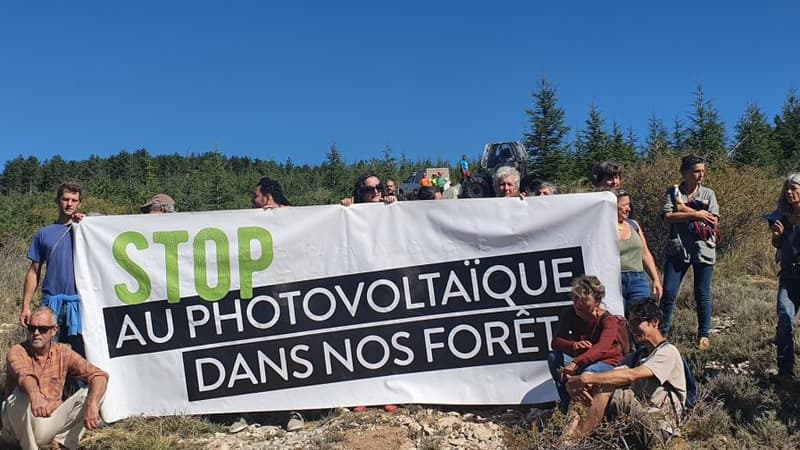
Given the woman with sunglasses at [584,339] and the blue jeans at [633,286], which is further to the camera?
the blue jeans at [633,286]

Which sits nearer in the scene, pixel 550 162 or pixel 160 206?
pixel 160 206

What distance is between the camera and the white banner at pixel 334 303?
4227 mm

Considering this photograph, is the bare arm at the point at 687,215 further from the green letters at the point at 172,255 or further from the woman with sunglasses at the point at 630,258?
the green letters at the point at 172,255

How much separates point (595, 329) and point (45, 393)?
11.8ft

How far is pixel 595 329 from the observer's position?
3.68 meters

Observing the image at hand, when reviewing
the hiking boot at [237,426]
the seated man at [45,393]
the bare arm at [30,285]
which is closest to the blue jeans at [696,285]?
the hiking boot at [237,426]

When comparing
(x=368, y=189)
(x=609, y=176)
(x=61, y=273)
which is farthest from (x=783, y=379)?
(x=61, y=273)

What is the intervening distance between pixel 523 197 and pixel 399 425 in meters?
1.92

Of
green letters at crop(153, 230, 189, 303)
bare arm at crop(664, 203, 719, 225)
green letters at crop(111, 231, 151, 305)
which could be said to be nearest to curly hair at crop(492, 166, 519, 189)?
bare arm at crop(664, 203, 719, 225)

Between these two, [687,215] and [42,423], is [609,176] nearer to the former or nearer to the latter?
[687,215]

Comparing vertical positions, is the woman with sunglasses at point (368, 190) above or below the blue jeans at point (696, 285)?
above

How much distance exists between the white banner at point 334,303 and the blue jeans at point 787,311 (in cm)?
109

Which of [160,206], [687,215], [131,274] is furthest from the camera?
[160,206]

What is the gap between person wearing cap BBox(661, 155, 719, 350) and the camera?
4.63 m
